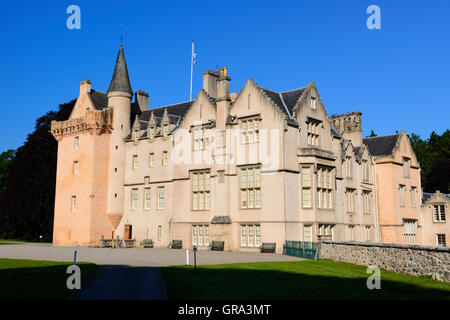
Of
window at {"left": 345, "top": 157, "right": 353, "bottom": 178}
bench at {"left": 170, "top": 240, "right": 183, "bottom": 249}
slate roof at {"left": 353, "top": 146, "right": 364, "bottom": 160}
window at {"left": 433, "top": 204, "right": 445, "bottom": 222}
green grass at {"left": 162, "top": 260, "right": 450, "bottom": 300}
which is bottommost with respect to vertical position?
green grass at {"left": 162, "top": 260, "right": 450, "bottom": 300}

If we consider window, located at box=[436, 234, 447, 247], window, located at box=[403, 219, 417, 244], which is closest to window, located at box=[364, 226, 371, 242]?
window, located at box=[403, 219, 417, 244]

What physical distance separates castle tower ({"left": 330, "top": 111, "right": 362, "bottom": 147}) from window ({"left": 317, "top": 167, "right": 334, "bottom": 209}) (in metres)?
11.7

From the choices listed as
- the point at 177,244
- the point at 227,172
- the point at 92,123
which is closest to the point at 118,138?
the point at 92,123

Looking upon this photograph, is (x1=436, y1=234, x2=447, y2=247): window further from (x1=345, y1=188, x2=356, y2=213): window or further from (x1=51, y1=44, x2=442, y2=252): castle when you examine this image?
(x1=345, y1=188, x2=356, y2=213): window

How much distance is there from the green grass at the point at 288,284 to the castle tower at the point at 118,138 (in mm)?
26714

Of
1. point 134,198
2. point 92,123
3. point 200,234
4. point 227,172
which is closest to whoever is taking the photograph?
point 227,172

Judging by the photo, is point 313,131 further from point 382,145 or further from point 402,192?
point 402,192

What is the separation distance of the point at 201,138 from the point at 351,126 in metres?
18.0

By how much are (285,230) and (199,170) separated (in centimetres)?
986

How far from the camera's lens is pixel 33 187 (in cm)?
5478

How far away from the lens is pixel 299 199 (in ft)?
118

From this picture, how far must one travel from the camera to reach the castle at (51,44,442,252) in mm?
36031
